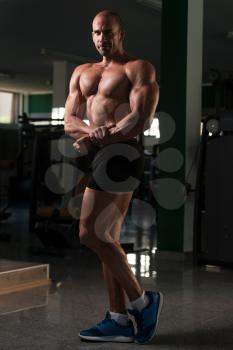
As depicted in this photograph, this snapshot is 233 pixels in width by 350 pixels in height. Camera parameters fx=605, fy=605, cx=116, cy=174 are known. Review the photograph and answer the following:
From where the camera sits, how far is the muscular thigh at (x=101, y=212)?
2639 millimetres

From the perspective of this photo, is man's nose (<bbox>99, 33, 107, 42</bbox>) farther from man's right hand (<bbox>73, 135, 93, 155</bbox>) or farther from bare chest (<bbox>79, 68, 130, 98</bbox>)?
man's right hand (<bbox>73, 135, 93, 155</bbox>)

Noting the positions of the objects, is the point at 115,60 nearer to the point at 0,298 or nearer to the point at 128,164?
the point at 128,164

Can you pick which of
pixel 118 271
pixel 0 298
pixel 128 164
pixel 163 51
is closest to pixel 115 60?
pixel 128 164

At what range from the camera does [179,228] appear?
5.40 metres

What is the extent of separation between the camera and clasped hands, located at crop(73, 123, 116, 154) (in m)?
2.56

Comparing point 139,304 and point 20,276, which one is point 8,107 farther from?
point 139,304

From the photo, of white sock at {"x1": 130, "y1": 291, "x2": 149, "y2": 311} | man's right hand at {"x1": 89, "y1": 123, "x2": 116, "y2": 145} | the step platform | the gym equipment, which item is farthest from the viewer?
the gym equipment

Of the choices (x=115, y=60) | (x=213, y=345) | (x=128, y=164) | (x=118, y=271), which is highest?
(x=115, y=60)

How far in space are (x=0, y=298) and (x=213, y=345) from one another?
148 cm

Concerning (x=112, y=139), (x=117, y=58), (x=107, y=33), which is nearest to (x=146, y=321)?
(x=112, y=139)

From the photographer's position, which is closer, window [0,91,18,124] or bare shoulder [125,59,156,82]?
bare shoulder [125,59,156,82]

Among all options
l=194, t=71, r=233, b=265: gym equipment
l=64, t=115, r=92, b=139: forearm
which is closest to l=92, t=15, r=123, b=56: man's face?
l=64, t=115, r=92, b=139: forearm

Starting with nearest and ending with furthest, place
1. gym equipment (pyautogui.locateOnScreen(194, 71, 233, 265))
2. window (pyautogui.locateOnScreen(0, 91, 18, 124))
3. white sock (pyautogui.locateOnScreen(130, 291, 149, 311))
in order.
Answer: white sock (pyautogui.locateOnScreen(130, 291, 149, 311)), gym equipment (pyautogui.locateOnScreen(194, 71, 233, 265)), window (pyautogui.locateOnScreen(0, 91, 18, 124))

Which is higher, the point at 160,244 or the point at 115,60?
the point at 115,60
